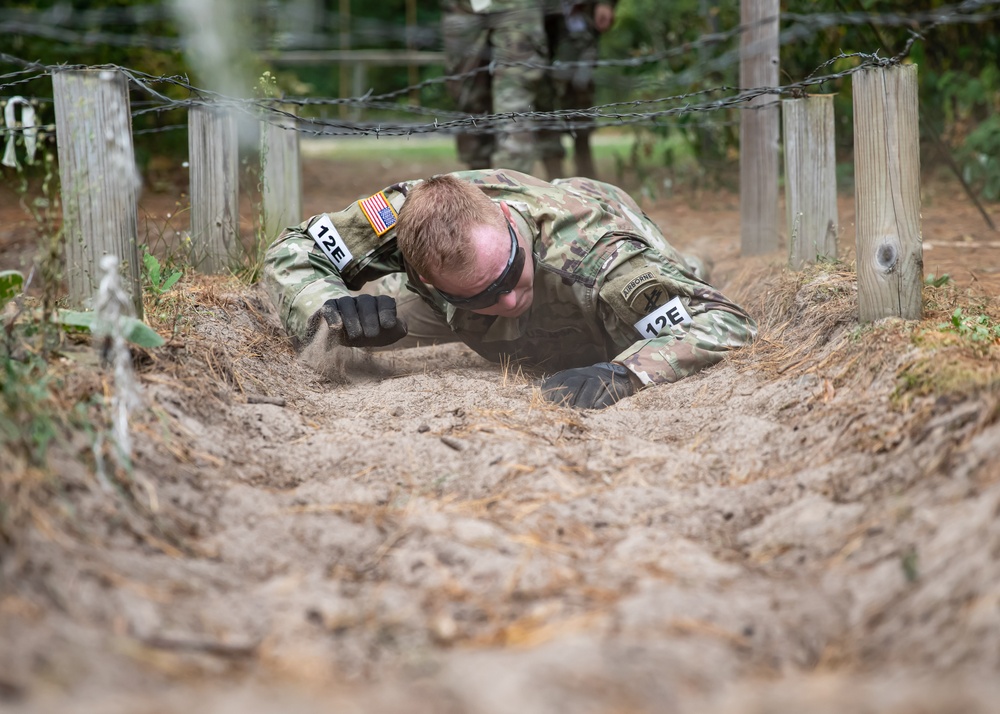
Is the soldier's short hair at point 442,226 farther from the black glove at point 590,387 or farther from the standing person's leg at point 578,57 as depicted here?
the standing person's leg at point 578,57

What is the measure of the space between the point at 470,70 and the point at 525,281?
3.38m

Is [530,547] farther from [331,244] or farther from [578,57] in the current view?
[578,57]

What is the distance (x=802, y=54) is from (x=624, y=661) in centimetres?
652

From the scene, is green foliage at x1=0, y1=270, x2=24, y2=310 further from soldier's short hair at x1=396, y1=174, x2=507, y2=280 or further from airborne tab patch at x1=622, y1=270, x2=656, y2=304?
airborne tab patch at x1=622, y1=270, x2=656, y2=304

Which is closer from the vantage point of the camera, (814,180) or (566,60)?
(814,180)

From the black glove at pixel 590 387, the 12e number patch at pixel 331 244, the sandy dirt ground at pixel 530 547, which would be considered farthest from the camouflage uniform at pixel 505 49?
the sandy dirt ground at pixel 530 547

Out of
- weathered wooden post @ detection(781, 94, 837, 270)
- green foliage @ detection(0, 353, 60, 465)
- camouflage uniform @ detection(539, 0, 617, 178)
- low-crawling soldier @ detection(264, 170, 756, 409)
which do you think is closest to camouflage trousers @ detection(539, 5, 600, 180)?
camouflage uniform @ detection(539, 0, 617, 178)

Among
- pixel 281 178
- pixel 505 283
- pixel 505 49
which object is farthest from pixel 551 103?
pixel 505 283

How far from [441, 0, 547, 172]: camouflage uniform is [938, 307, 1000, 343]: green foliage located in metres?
3.57

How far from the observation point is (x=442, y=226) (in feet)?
9.37

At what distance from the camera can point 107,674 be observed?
4.07 feet

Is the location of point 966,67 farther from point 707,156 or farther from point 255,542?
point 255,542

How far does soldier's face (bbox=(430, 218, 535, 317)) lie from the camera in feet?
9.55

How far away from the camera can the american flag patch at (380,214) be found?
10.9 ft
